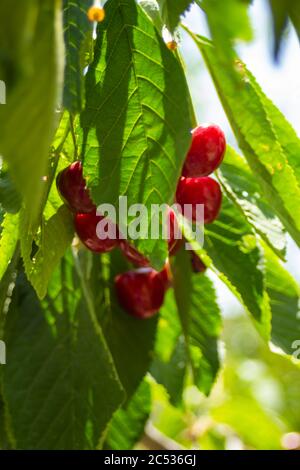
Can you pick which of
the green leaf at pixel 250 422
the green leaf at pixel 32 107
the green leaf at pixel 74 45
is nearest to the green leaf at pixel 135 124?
the green leaf at pixel 74 45

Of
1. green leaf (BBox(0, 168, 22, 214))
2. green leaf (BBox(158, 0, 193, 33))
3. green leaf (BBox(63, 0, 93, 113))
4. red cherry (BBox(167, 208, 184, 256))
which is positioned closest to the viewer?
green leaf (BBox(63, 0, 93, 113))

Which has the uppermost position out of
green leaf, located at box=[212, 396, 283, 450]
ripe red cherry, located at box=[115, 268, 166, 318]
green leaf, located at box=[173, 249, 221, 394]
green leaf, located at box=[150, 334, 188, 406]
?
ripe red cherry, located at box=[115, 268, 166, 318]

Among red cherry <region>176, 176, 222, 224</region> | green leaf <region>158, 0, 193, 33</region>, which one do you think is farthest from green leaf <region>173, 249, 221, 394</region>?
green leaf <region>158, 0, 193, 33</region>

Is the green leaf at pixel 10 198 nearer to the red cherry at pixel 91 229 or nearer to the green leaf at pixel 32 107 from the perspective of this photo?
the red cherry at pixel 91 229

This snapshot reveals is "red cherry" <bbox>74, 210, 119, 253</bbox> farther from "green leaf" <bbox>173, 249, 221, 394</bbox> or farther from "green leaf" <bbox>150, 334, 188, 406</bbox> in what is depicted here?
"green leaf" <bbox>150, 334, 188, 406</bbox>

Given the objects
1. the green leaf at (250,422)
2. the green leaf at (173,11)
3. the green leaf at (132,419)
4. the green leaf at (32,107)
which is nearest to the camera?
the green leaf at (32,107)

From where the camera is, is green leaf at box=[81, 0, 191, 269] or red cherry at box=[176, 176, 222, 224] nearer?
green leaf at box=[81, 0, 191, 269]
